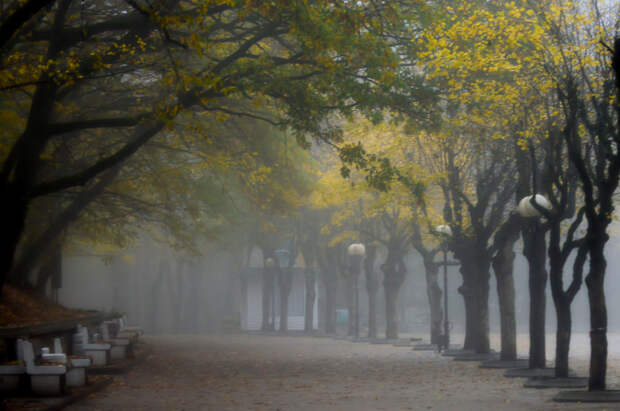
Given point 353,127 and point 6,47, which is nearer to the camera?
point 6,47

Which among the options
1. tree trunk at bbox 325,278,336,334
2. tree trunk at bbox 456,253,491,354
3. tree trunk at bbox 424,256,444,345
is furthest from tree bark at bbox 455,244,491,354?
tree trunk at bbox 325,278,336,334

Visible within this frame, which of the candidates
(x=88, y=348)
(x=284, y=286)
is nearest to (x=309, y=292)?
(x=284, y=286)

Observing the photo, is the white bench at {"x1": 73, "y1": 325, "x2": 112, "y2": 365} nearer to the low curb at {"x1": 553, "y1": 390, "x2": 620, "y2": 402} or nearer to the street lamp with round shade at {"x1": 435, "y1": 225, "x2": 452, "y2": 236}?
the street lamp with round shade at {"x1": 435, "y1": 225, "x2": 452, "y2": 236}

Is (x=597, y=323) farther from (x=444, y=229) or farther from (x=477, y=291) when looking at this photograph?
(x=477, y=291)

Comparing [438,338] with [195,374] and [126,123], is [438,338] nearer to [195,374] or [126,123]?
[195,374]

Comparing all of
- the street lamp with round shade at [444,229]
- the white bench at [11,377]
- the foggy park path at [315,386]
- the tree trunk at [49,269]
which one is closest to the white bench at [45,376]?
the white bench at [11,377]

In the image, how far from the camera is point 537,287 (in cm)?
1933

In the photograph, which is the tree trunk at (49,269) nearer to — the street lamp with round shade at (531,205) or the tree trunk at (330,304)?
the street lamp with round shade at (531,205)

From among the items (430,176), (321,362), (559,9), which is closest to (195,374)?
(321,362)

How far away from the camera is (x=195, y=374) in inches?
829

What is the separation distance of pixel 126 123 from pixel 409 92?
5878mm

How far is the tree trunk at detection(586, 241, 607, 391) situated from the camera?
558 inches

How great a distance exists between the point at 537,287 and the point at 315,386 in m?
5.43

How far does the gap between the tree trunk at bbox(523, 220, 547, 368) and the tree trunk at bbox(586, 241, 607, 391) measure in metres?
4.69
